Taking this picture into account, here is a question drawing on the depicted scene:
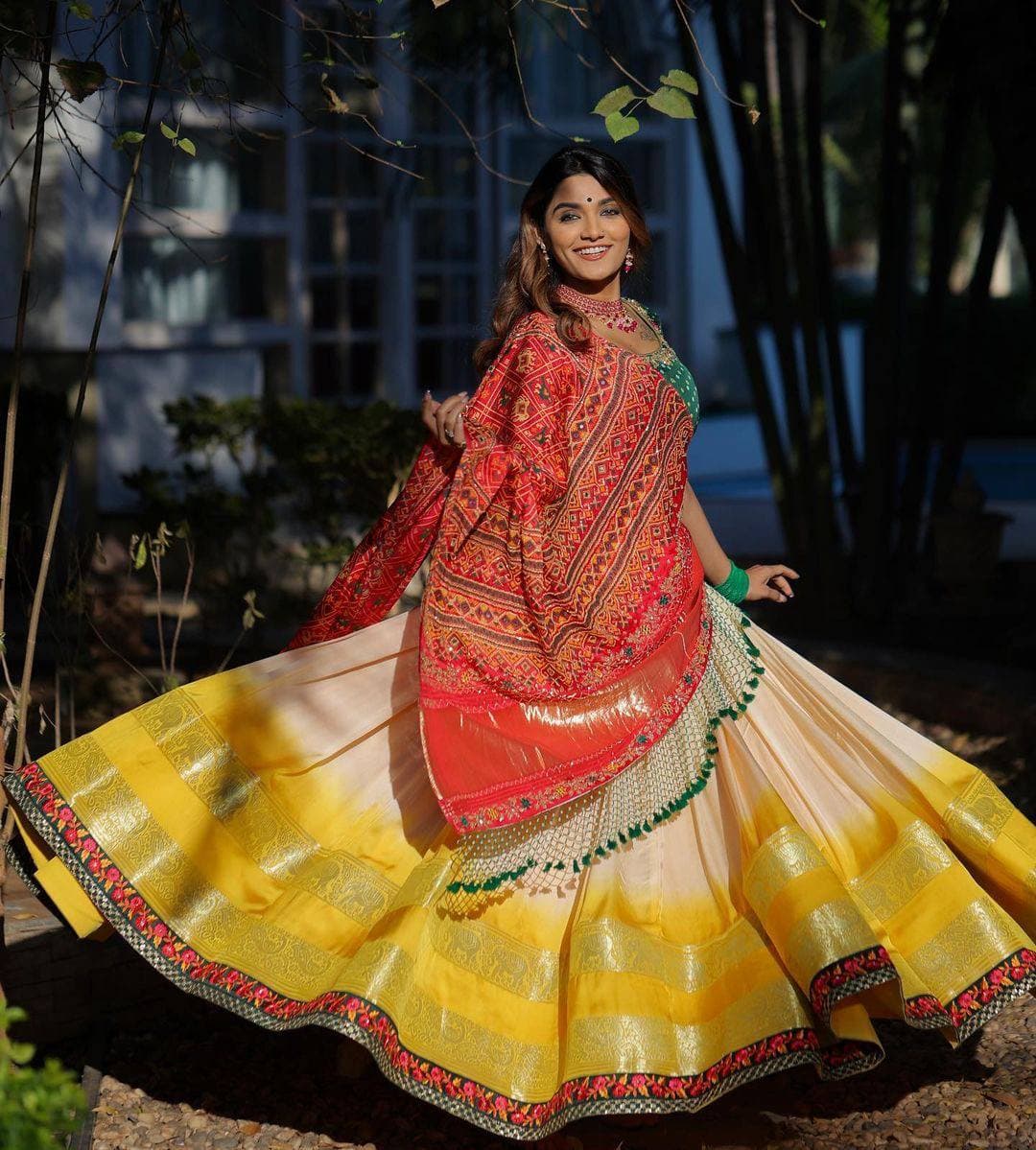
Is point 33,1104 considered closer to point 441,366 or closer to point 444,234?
A: point 441,366

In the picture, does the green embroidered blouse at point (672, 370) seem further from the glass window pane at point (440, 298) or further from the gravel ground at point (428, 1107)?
the glass window pane at point (440, 298)

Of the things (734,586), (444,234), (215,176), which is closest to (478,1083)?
(734,586)

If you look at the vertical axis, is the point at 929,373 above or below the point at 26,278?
below

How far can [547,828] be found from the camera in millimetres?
3074

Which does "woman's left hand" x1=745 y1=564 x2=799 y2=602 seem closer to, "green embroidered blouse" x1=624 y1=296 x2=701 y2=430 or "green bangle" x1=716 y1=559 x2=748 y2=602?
"green bangle" x1=716 y1=559 x2=748 y2=602

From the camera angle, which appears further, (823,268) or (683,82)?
(823,268)

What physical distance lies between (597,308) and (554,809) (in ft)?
3.19

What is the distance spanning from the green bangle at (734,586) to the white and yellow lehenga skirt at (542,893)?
0.22 m

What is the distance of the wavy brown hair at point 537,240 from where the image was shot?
326 cm

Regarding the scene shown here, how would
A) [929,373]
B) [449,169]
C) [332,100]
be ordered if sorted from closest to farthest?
1. [332,100]
2. [929,373]
3. [449,169]

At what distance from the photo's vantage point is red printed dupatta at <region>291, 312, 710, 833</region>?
120 inches

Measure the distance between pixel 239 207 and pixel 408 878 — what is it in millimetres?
7118

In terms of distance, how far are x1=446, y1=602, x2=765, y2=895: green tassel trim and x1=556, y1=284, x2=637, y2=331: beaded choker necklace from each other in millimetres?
745

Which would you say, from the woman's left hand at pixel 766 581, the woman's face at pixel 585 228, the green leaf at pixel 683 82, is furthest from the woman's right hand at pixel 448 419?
the woman's left hand at pixel 766 581
